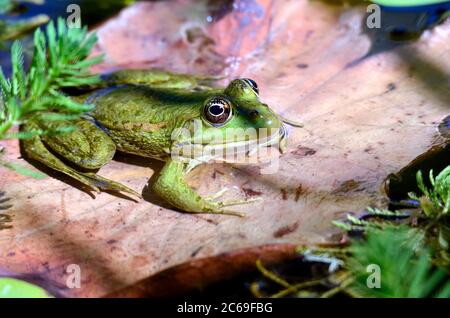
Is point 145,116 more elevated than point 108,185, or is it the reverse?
point 145,116

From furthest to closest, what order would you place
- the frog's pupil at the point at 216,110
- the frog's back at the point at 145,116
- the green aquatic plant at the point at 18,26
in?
the green aquatic plant at the point at 18,26
the frog's back at the point at 145,116
the frog's pupil at the point at 216,110

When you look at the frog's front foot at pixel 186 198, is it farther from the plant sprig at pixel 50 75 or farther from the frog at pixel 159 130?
the plant sprig at pixel 50 75

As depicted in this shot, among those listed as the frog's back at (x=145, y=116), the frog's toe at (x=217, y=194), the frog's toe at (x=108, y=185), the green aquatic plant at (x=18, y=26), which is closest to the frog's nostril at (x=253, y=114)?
the frog's back at (x=145, y=116)

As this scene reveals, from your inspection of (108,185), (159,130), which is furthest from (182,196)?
(159,130)

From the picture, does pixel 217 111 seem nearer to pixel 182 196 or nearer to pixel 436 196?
pixel 182 196

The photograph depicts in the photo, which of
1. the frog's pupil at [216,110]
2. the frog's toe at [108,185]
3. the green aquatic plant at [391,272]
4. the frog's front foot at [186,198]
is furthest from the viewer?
the frog's pupil at [216,110]
